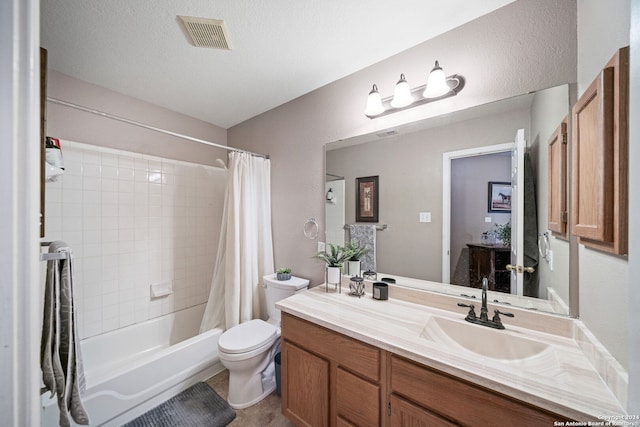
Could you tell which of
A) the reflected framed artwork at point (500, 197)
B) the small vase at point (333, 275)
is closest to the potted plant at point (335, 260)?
the small vase at point (333, 275)

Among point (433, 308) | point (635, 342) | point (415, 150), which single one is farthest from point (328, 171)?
point (635, 342)

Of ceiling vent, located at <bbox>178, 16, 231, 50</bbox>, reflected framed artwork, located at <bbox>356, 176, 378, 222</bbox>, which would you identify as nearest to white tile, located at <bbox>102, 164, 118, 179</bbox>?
ceiling vent, located at <bbox>178, 16, 231, 50</bbox>

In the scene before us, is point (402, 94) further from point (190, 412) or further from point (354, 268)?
point (190, 412)

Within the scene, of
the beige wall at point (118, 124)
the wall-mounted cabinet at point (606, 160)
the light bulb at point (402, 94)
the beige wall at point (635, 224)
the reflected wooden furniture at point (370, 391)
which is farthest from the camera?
the beige wall at point (118, 124)

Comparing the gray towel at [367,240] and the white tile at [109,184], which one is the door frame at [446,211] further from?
the white tile at [109,184]

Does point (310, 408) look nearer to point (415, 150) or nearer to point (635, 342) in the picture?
point (635, 342)

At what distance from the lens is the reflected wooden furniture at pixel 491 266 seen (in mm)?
1259

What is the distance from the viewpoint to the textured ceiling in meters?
1.26

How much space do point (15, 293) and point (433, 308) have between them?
1593mm

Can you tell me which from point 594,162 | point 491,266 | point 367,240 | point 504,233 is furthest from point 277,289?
point 594,162

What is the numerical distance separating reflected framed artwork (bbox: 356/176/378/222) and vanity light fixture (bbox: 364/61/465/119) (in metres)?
0.47

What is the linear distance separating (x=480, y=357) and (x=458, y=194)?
0.84 metres

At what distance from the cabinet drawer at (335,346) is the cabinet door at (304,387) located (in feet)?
0.18

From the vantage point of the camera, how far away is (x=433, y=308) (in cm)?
138
